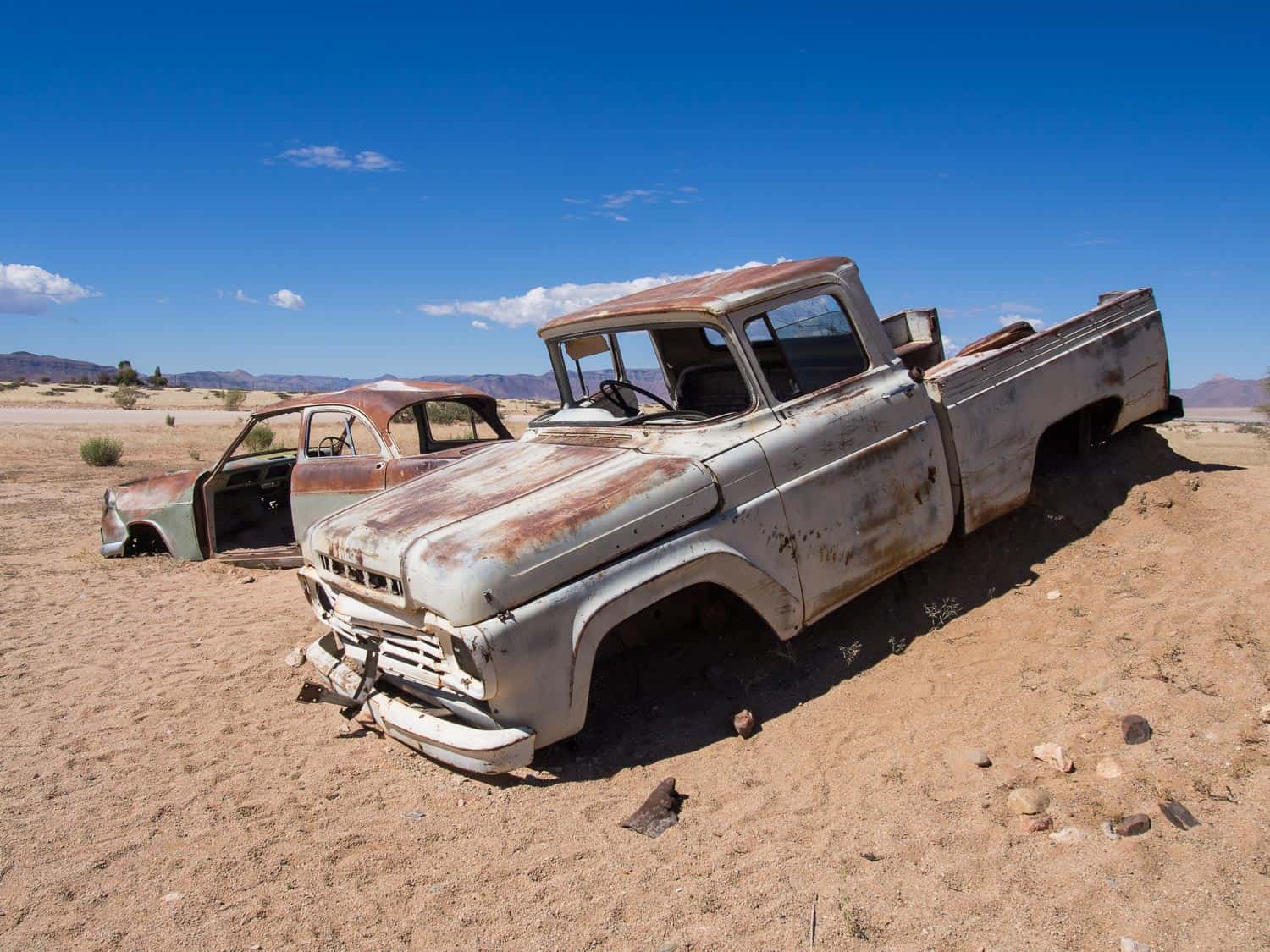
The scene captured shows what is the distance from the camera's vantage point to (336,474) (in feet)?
21.3

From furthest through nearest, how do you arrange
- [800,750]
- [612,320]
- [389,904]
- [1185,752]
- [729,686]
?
[612,320]
[729,686]
[800,750]
[1185,752]
[389,904]

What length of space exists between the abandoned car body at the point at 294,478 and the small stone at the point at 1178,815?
4601mm

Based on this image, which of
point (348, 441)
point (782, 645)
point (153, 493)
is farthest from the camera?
point (153, 493)

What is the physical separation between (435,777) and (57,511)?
9.89 meters

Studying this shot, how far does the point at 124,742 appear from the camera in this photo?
4.12 m

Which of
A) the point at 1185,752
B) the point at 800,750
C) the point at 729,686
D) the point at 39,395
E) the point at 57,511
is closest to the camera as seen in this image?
the point at 1185,752

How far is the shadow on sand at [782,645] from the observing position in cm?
369

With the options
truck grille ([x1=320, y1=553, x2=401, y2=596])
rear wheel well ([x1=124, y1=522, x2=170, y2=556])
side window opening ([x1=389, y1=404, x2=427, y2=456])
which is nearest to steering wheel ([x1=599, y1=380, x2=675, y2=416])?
truck grille ([x1=320, y1=553, x2=401, y2=596])

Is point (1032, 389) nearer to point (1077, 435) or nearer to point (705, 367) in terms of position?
point (1077, 435)

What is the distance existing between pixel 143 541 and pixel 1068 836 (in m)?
8.30

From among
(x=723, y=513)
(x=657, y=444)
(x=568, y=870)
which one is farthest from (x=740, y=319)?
(x=568, y=870)

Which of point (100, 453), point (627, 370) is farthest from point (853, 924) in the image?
point (100, 453)

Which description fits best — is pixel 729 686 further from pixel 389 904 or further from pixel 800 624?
pixel 389 904

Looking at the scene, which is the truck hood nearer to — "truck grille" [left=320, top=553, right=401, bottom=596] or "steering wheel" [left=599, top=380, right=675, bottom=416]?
"truck grille" [left=320, top=553, right=401, bottom=596]
